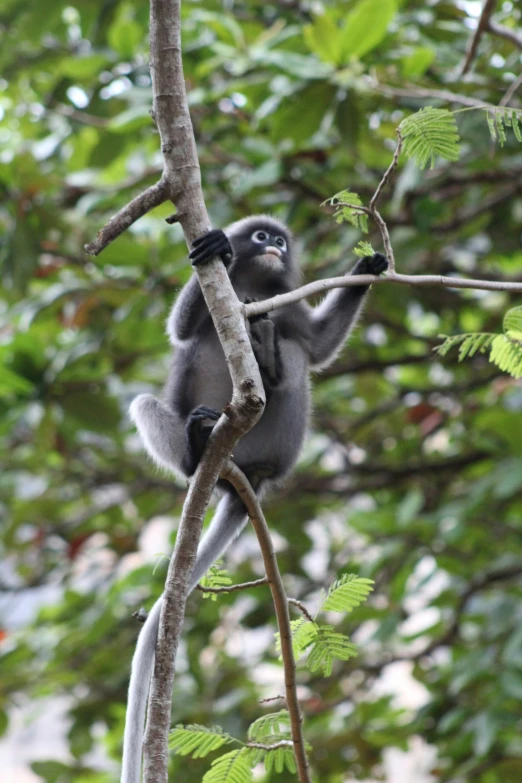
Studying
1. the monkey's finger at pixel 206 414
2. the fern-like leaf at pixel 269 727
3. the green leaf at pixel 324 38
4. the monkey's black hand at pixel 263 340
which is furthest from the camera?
the green leaf at pixel 324 38

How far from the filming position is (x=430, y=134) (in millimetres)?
2439

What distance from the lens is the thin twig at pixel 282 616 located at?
255cm

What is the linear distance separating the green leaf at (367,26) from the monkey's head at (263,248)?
35.5 inches

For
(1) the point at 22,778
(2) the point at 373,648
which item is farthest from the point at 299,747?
(1) the point at 22,778

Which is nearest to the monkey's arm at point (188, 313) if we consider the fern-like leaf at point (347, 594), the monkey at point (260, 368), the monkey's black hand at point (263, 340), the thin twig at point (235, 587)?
the monkey at point (260, 368)

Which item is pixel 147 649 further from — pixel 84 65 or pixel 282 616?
pixel 84 65

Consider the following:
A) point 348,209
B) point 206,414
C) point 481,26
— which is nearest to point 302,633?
point 206,414

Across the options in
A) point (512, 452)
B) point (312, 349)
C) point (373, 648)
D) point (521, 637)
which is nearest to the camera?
point (312, 349)

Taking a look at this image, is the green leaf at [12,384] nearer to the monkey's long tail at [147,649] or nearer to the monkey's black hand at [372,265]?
the monkey's long tail at [147,649]

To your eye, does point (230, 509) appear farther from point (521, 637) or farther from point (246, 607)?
point (246, 607)

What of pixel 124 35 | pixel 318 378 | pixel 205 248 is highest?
pixel 124 35

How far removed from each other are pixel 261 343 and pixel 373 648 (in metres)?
Result: 3.91

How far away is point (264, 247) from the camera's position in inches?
167

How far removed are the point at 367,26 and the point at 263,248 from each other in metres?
1.17
